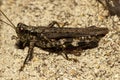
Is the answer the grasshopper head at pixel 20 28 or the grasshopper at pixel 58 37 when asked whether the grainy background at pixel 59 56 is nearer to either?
the grasshopper at pixel 58 37

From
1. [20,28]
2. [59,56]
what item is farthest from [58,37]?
[20,28]

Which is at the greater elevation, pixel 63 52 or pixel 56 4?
pixel 56 4

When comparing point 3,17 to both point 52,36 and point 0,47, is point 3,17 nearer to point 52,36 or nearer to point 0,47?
point 0,47

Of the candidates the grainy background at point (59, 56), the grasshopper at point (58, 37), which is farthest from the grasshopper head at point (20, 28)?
the grainy background at point (59, 56)

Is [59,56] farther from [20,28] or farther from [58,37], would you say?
[20,28]

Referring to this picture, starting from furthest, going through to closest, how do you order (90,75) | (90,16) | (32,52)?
→ 1. (90,16)
2. (32,52)
3. (90,75)

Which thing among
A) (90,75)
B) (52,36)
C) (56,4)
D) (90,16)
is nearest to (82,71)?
(90,75)
